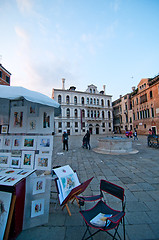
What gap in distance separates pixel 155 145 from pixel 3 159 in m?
11.4

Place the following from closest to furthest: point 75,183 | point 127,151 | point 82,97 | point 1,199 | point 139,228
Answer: point 1,199 → point 139,228 → point 75,183 → point 127,151 → point 82,97

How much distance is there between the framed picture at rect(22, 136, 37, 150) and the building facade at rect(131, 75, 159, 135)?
2661 centimetres

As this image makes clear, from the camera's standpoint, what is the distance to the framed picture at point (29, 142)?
2367mm

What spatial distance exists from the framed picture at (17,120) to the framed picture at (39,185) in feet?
3.61

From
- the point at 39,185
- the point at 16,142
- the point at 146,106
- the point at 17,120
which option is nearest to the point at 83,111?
the point at 146,106

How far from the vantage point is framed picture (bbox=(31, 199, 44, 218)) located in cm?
200

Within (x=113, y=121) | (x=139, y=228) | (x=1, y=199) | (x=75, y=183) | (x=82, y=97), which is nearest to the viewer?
(x=1, y=199)

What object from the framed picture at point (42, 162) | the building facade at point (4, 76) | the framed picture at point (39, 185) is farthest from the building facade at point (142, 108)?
the building facade at point (4, 76)

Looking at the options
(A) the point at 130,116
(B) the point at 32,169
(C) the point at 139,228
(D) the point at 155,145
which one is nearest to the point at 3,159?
(B) the point at 32,169

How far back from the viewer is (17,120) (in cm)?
249

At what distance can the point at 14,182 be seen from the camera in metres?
1.71

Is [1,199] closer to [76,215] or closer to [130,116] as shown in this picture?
[76,215]

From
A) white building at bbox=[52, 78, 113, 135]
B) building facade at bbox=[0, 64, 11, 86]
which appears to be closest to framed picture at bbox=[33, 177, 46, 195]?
building facade at bbox=[0, 64, 11, 86]

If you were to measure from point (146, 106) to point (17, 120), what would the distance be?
2926 centimetres
